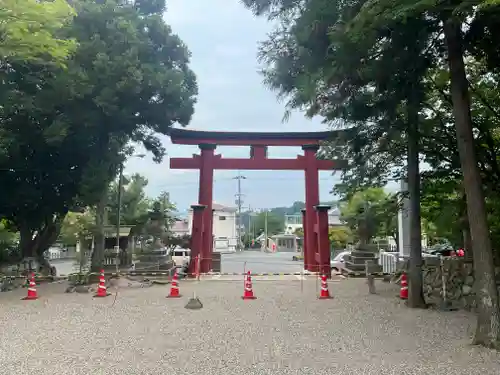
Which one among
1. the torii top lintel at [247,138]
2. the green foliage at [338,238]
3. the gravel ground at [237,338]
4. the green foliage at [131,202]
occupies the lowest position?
the gravel ground at [237,338]

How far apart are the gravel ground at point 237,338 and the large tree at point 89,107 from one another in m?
5.52

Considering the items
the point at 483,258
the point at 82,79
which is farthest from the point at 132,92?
the point at 483,258

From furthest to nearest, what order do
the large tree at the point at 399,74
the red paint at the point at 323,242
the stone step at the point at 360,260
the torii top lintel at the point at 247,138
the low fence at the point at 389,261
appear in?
the torii top lintel at the point at 247,138
the stone step at the point at 360,260
the red paint at the point at 323,242
the low fence at the point at 389,261
the large tree at the point at 399,74

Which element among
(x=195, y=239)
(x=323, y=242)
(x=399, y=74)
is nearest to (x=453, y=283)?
(x=399, y=74)

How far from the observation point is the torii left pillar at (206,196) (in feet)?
59.5

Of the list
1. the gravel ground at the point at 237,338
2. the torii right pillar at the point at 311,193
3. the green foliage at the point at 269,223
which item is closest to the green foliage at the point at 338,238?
the torii right pillar at the point at 311,193

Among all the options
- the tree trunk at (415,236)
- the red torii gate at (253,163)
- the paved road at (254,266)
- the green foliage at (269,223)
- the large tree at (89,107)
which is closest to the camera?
the tree trunk at (415,236)

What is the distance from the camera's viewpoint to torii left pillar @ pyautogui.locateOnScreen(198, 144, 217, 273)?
18125mm

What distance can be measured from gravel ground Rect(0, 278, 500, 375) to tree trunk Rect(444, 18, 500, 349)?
37 cm

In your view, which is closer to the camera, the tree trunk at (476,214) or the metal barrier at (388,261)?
the tree trunk at (476,214)

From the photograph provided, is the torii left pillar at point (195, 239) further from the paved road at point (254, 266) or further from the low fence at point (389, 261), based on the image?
the low fence at point (389, 261)

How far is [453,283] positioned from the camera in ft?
34.3

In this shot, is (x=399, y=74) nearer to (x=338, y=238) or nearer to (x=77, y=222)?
(x=77, y=222)

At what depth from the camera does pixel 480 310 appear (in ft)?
20.2
